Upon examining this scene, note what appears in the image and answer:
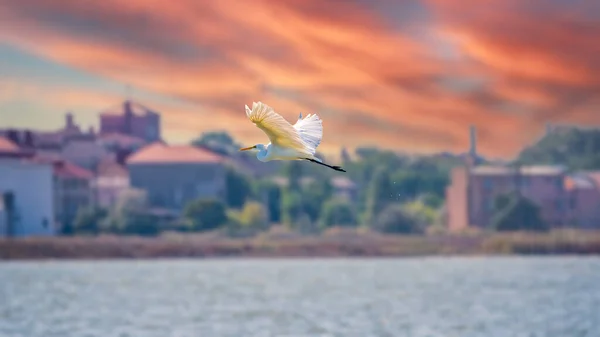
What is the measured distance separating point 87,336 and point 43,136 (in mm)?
126000

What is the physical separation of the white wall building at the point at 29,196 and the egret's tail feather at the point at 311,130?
108 metres

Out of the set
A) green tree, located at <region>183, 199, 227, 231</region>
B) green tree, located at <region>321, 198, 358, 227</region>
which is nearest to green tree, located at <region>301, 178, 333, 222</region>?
green tree, located at <region>321, 198, 358, 227</region>

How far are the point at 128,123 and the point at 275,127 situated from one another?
554 feet

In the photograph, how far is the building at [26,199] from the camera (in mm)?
129625

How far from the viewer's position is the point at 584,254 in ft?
412

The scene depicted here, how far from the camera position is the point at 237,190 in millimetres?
156375

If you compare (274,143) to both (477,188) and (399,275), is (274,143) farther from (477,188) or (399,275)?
(477,188)

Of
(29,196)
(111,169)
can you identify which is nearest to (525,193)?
(111,169)

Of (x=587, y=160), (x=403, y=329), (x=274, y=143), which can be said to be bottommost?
(x=403, y=329)

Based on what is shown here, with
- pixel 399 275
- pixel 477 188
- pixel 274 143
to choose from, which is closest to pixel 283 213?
pixel 477 188

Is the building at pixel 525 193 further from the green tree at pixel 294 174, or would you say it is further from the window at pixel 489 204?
the green tree at pixel 294 174

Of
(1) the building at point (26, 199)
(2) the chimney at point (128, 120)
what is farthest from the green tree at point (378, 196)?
(2) the chimney at point (128, 120)

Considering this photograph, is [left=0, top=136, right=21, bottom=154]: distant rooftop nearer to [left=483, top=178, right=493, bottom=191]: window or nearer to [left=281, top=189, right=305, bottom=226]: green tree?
[left=281, top=189, right=305, bottom=226]: green tree

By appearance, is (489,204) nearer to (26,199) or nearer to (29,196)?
(29,196)
